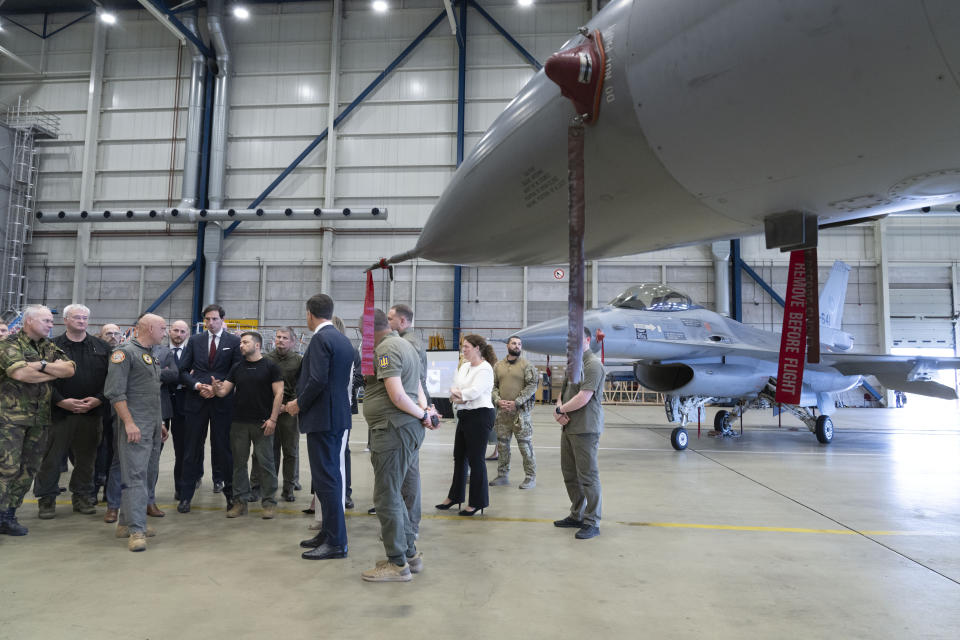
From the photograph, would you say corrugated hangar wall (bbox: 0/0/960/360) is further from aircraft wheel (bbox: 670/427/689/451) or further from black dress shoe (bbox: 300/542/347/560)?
black dress shoe (bbox: 300/542/347/560)

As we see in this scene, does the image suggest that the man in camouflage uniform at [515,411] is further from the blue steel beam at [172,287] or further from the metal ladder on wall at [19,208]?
the metal ladder on wall at [19,208]

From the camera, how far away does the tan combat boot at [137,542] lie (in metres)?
3.58

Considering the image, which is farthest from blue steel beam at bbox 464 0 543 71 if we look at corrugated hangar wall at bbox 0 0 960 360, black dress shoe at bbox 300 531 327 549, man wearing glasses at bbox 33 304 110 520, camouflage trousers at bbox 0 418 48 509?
black dress shoe at bbox 300 531 327 549

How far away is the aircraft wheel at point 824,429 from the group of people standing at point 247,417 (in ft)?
24.5

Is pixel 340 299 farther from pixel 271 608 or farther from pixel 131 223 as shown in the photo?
pixel 271 608

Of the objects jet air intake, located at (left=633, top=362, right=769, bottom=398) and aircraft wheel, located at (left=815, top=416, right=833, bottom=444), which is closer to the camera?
jet air intake, located at (left=633, top=362, right=769, bottom=398)

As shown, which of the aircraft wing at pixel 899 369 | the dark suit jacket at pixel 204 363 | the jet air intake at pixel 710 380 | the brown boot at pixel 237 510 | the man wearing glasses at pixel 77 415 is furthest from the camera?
the aircraft wing at pixel 899 369

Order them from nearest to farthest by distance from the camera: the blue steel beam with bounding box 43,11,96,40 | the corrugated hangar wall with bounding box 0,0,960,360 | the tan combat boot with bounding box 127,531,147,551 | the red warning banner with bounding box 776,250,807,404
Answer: the red warning banner with bounding box 776,250,807,404 → the tan combat boot with bounding box 127,531,147,551 → the corrugated hangar wall with bounding box 0,0,960,360 → the blue steel beam with bounding box 43,11,96,40

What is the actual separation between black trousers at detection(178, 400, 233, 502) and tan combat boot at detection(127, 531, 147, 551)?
100cm

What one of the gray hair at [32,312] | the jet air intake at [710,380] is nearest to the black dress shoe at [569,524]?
the gray hair at [32,312]

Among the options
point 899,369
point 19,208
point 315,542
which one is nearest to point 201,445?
point 315,542

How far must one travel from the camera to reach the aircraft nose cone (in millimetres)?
1812

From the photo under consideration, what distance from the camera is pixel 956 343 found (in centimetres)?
1802

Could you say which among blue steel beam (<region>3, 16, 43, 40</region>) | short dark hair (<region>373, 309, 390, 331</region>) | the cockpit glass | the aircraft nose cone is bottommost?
short dark hair (<region>373, 309, 390, 331</region>)
